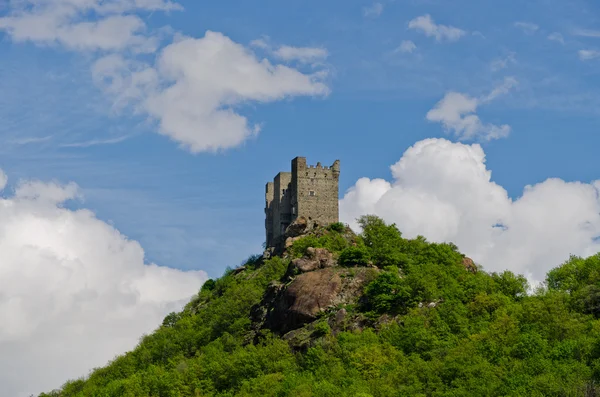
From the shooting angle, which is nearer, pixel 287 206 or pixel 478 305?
pixel 478 305

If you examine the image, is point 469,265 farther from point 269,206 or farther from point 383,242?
point 269,206

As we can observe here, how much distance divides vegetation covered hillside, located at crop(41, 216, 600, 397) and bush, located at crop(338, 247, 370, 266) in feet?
0.44

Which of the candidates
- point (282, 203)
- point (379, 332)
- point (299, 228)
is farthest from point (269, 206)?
point (379, 332)

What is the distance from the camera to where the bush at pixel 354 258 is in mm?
117125

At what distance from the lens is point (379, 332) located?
10606 centimetres

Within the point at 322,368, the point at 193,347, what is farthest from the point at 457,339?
the point at 193,347

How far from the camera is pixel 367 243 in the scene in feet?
429

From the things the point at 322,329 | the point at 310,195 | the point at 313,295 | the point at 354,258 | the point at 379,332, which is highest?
the point at 310,195

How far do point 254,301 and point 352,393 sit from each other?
36902 mm

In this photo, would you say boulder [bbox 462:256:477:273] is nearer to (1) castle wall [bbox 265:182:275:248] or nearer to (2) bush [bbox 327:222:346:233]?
(2) bush [bbox 327:222:346:233]

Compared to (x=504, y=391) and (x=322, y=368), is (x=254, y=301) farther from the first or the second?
(x=504, y=391)

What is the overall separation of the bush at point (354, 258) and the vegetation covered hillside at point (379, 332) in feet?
0.44

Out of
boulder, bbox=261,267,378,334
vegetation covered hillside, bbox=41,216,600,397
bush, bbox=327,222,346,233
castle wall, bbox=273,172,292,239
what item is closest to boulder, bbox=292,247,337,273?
vegetation covered hillside, bbox=41,216,600,397

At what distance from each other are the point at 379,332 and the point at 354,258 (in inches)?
538
